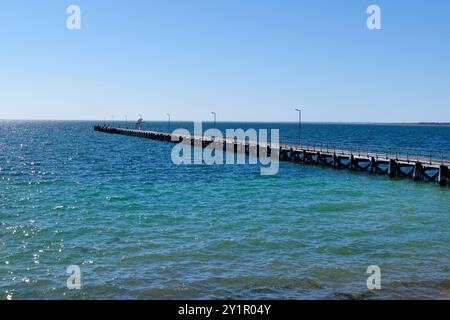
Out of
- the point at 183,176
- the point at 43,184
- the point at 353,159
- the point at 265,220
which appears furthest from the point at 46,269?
the point at 353,159

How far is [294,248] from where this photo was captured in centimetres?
1844

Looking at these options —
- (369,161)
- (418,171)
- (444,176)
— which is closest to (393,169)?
(418,171)

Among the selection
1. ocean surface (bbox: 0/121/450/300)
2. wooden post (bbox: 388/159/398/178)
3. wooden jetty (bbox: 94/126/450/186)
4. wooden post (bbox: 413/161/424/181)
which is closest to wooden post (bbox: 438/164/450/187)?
Result: wooden jetty (bbox: 94/126/450/186)

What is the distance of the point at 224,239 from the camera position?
19.7 m

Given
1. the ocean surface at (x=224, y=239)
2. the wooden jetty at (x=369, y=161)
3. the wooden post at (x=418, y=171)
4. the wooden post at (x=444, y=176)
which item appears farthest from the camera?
the wooden post at (x=418, y=171)

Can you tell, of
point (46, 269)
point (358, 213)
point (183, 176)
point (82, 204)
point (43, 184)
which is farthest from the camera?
point (183, 176)

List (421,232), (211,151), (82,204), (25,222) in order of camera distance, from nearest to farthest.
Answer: (421,232) → (25,222) → (82,204) → (211,151)

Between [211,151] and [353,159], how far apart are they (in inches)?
1181

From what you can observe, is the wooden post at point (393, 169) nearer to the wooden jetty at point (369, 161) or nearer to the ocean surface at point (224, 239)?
the wooden jetty at point (369, 161)

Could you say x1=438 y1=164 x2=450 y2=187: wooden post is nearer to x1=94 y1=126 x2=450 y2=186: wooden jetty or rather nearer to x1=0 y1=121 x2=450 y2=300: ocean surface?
x1=94 y1=126 x2=450 y2=186: wooden jetty

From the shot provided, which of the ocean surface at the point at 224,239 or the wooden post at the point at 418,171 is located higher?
the wooden post at the point at 418,171

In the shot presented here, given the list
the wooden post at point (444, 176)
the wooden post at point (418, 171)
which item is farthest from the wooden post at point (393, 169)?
the wooden post at point (444, 176)

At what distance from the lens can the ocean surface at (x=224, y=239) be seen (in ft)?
47.6

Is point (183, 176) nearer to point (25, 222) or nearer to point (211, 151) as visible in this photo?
point (25, 222)
